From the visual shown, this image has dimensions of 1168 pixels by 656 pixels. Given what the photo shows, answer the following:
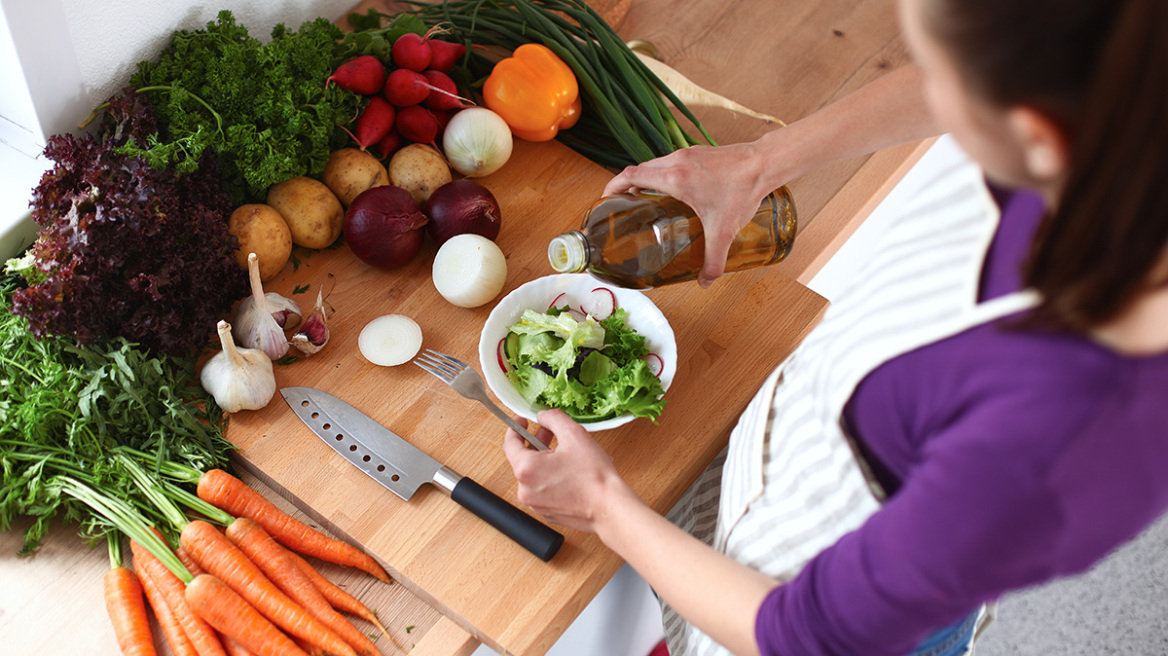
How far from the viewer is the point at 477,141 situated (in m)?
1.18

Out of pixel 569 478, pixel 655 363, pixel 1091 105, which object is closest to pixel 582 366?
pixel 655 363

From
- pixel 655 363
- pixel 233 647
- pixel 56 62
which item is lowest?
pixel 233 647

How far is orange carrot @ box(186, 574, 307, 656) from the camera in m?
0.86

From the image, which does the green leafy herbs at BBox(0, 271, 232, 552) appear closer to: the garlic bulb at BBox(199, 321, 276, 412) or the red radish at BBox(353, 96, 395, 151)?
the garlic bulb at BBox(199, 321, 276, 412)

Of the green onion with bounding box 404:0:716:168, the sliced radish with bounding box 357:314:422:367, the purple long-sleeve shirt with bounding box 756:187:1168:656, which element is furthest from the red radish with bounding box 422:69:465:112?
the purple long-sleeve shirt with bounding box 756:187:1168:656

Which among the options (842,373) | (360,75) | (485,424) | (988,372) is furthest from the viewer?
(360,75)

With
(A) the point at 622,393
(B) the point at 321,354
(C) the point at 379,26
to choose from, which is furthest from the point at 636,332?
(C) the point at 379,26

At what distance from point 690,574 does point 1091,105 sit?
1.58ft

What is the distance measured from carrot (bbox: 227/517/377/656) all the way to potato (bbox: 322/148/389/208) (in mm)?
476

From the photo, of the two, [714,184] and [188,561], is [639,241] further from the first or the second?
[188,561]

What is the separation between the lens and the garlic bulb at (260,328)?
102 cm

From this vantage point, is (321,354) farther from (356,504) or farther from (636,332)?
(636,332)

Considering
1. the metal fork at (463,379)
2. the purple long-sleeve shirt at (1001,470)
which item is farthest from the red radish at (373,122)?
the purple long-sleeve shirt at (1001,470)

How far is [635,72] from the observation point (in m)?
1.27
